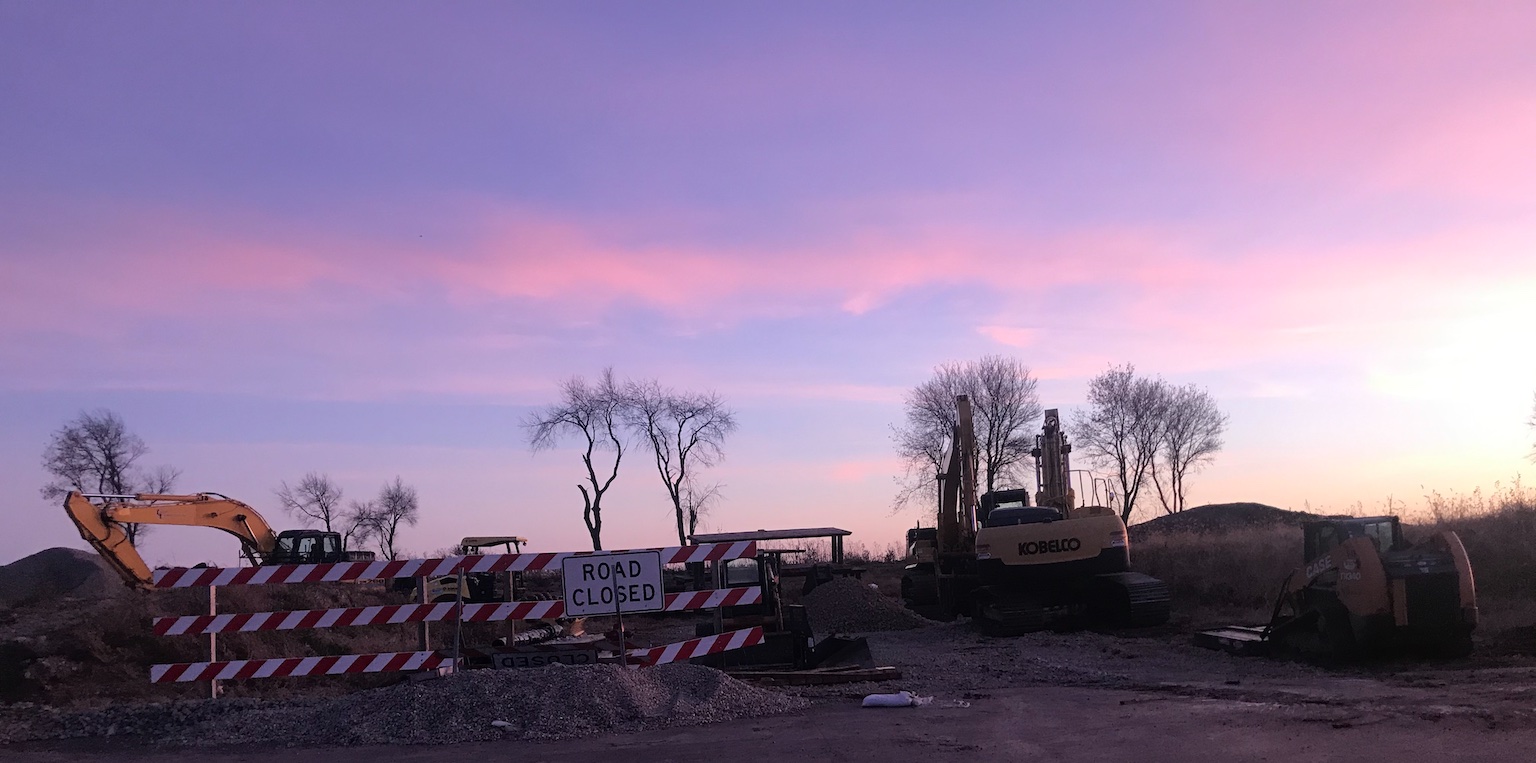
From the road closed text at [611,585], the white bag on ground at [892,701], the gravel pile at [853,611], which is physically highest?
the road closed text at [611,585]

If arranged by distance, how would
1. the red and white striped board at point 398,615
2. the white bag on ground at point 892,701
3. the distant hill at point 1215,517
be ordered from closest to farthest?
the white bag on ground at point 892,701 < the red and white striped board at point 398,615 < the distant hill at point 1215,517

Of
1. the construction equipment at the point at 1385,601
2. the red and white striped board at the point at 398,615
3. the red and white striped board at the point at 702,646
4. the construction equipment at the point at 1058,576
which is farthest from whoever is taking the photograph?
the construction equipment at the point at 1058,576

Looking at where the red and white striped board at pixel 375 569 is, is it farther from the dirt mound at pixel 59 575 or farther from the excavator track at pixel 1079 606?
the dirt mound at pixel 59 575

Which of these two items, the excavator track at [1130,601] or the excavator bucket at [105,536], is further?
the excavator bucket at [105,536]

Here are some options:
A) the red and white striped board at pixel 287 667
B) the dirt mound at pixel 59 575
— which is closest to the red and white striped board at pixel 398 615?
the red and white striped board at pixel 287 667

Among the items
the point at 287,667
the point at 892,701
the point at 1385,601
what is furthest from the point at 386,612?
the point at 1385,601

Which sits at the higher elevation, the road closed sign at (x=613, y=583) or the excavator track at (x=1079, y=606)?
the road closed sign at (x=613, y=583)

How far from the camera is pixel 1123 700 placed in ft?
35.9

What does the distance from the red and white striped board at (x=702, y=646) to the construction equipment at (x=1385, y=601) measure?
757 centimetres

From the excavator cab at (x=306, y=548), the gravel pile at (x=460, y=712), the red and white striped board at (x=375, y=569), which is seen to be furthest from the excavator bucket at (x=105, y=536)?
the gravel pile at (x=460, y=712)

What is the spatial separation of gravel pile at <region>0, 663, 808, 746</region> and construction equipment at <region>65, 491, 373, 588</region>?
1520 cm

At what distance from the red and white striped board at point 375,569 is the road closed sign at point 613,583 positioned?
0.10 meters

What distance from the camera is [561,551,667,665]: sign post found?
37.6 ft

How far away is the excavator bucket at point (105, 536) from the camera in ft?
94.5
